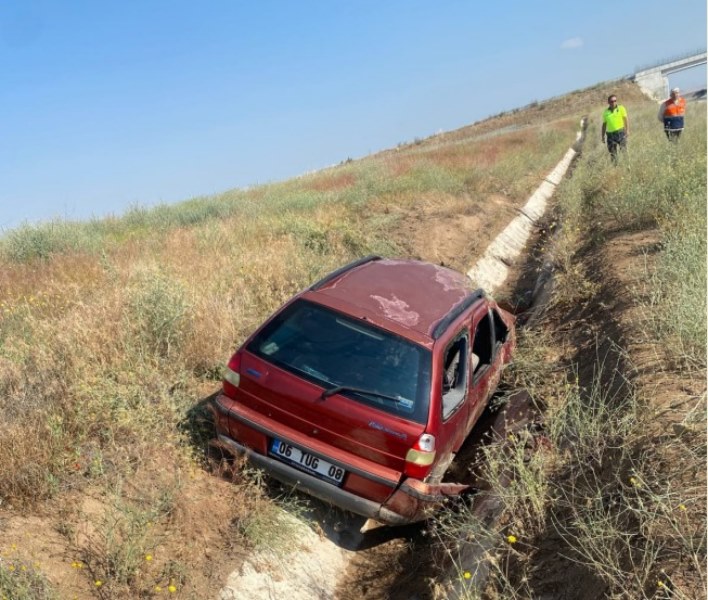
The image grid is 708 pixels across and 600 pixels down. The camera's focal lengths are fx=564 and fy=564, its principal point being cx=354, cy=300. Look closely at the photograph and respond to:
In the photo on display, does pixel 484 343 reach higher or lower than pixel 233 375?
lower

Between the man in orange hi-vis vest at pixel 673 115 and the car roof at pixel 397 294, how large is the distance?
1171 centimetres

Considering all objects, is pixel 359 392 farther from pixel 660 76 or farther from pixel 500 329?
pixel 660 76

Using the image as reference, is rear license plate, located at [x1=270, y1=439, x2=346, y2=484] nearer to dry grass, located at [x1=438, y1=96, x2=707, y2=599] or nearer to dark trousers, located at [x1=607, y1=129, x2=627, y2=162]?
dry grass, located at [x1=438, y1=96, x2=707, y2=599]

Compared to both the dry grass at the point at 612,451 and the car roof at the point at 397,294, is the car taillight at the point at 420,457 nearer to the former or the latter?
the dry grass at the point at 612,451

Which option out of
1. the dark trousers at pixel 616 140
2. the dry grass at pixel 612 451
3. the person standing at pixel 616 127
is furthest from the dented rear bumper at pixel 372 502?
the dark trousers at pixel 616 140

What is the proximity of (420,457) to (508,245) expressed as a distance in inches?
381

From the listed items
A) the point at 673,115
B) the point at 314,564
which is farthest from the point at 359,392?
the point at 673,115

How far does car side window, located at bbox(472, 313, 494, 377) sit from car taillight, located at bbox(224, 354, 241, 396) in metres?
2.28

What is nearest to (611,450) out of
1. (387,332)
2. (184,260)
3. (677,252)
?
(387,332)

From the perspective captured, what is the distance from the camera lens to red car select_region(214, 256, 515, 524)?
3.80m

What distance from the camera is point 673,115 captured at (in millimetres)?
13961

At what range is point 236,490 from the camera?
4227 mm

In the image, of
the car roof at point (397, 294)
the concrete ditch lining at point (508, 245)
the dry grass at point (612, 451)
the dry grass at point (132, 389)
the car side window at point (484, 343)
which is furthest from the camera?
the concrete ditch lining at point (508, 245)

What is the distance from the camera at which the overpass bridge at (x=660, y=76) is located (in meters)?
66.2
